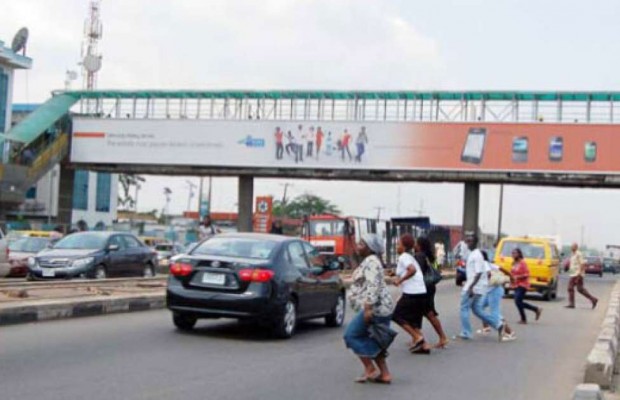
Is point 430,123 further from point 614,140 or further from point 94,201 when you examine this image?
point 94,201

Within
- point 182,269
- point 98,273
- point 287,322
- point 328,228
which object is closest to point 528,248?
point 328,228

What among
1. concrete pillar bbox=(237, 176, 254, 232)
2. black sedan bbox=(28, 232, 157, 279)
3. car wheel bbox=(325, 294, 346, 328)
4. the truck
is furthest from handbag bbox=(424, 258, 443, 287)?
concrete pillar bbox=(237, 176, 254, 232)

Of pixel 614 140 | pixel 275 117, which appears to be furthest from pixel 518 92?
pixel 275 117

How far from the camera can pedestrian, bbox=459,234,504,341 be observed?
14859 mm

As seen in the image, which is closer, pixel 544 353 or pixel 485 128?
pixel 544 353

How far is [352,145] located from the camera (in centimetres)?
5250

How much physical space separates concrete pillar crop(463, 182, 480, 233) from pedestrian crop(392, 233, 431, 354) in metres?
A: 41.7

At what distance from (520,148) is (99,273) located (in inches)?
1308

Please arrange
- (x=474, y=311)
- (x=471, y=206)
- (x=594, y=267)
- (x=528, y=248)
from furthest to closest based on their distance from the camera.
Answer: (x=594, y=267)
(x=471, y=206)
(x=528, y=248)
(x=474, y=311)

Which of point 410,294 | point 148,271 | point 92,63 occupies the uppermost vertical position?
point 92,63

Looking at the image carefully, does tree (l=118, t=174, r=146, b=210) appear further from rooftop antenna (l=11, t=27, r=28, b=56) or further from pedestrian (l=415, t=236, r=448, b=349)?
pedestrian (l=415, t=236, r=448, b=349)

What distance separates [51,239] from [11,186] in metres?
23.3

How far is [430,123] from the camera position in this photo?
52000mm

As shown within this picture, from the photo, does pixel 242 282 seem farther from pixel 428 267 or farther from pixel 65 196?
pixel 65 196
